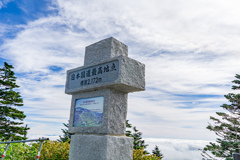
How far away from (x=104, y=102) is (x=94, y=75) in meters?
0.66

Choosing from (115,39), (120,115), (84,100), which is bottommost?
(120,115)

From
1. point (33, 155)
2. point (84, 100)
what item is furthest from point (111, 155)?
point (33, 155)

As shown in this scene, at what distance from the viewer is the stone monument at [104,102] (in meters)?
3.46

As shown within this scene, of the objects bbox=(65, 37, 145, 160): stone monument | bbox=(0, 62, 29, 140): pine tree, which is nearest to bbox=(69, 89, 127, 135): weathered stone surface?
bbox=(65, 37, 145, 160): stone monument

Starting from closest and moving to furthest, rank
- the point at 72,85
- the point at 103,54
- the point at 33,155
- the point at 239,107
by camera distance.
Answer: the point at 103,54
the point at 72,85
the point at 33,155
the point at 239,107

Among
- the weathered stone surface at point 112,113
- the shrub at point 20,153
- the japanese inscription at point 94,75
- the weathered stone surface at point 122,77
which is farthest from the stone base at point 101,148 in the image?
the shrub at point 20,153

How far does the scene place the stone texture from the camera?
3943 millimetres

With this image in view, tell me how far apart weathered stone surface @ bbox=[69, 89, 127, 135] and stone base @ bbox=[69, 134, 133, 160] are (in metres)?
0.12

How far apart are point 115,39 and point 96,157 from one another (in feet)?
7.97

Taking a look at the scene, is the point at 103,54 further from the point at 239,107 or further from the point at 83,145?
the point at 239,107

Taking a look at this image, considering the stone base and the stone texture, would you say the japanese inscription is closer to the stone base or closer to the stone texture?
the stone texture

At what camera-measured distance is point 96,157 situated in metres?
3.43

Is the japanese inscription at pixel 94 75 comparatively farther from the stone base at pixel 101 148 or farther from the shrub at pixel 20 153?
the shrub at pixel 20 153

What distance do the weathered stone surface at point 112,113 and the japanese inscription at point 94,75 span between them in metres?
Result: 0.25
